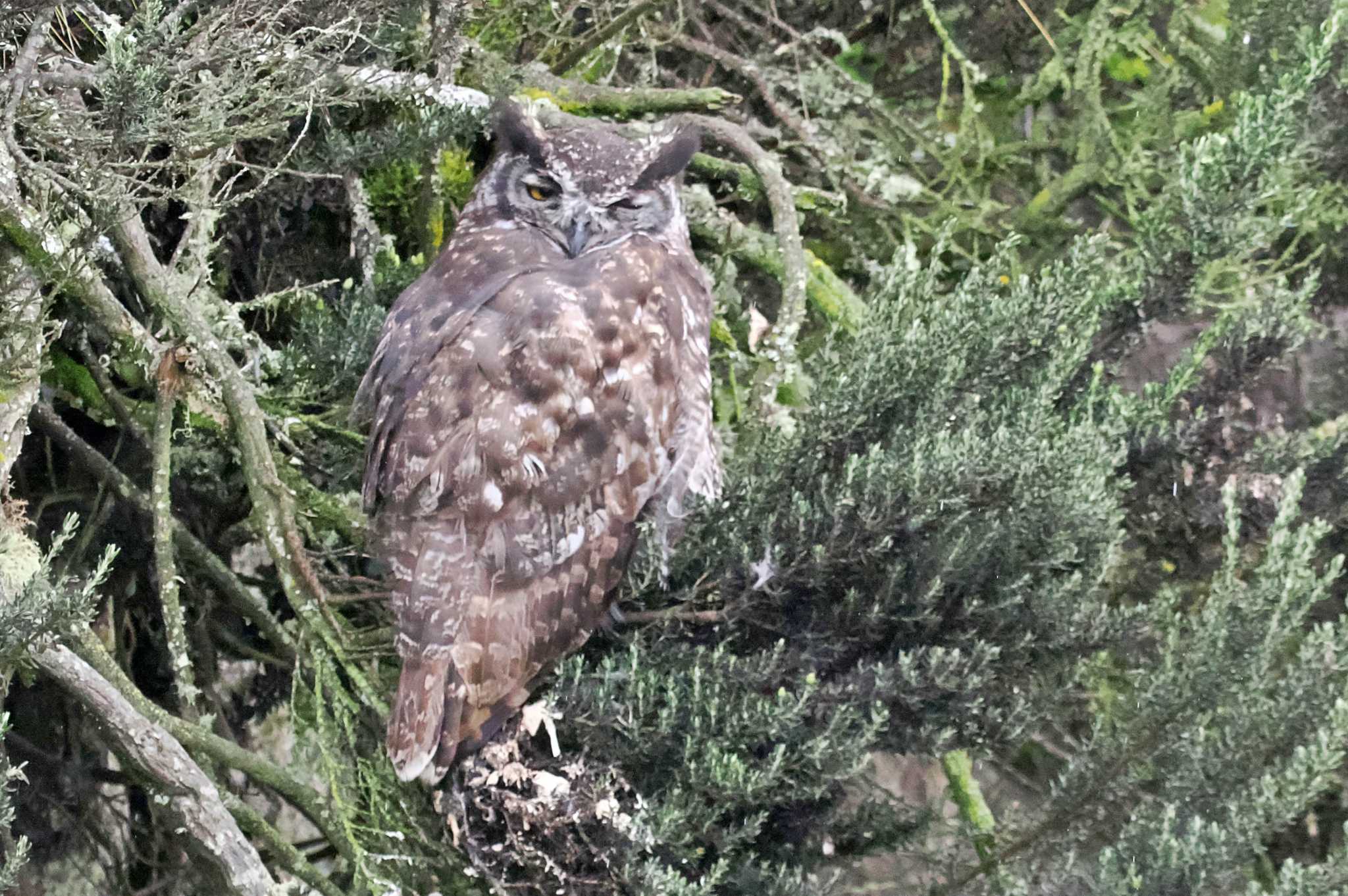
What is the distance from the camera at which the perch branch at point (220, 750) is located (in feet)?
5.19

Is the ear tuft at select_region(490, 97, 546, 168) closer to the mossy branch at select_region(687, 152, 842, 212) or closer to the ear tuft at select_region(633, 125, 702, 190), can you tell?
the ear tuft at select_region(633, 125, 702, 190)

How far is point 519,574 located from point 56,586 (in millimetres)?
656

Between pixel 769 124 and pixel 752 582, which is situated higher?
pixel 769 124

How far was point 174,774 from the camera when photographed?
1.46m

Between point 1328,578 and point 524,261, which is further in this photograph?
point 524,261

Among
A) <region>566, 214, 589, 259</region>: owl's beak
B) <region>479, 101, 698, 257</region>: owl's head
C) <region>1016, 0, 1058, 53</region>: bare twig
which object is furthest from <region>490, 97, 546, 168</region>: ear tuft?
<region>1016, 0, 1058, 53</region>: bare twig

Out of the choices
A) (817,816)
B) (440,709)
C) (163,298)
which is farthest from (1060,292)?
(163,298)

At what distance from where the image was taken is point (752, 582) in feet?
5.19

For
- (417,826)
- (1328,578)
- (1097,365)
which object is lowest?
(417,826)

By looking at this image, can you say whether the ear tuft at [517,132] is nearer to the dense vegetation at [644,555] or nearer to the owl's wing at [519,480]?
the dense vegetation at [644,555]

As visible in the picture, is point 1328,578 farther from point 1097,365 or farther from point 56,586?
point 56,586

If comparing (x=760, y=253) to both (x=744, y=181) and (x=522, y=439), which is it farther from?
(x=522, y=439)

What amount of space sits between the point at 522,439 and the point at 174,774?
0.60m

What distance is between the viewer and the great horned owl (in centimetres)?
170
